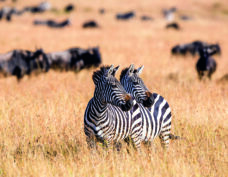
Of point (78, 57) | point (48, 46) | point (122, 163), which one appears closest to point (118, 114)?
point (122, 163)

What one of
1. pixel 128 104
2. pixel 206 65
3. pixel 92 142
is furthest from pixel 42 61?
pixel 128 104

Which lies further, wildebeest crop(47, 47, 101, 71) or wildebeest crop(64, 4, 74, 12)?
wildebeest crop(64, 4, 74, 12)

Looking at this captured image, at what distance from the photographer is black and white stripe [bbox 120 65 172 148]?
507 centimetres

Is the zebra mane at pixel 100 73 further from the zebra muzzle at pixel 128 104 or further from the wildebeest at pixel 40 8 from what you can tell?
the wildebeest at pixel 40 8

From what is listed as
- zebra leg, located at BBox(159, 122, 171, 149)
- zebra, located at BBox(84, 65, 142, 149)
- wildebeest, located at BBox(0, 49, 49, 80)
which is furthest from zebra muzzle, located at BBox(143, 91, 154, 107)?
wildebeest, located at BBox(0, 49, 49, 80)

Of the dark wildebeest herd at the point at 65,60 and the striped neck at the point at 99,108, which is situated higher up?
the dark wildebeest herd at the point at 65,60

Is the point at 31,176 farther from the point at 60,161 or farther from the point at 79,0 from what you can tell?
the point at 79,0

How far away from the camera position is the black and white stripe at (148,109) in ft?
16.6

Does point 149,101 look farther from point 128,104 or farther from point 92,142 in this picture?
point 92,142

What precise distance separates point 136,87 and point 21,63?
11.7 meters

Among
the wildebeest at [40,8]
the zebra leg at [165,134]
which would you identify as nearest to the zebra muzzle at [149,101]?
the zebra leg at [165,134]

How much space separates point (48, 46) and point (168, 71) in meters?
11.0

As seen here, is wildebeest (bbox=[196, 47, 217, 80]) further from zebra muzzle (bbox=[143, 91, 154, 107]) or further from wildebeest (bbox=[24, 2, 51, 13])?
wildebeest (bbox=[24, 2, 51, 13])

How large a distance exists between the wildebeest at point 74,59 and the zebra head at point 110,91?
41.6ft
